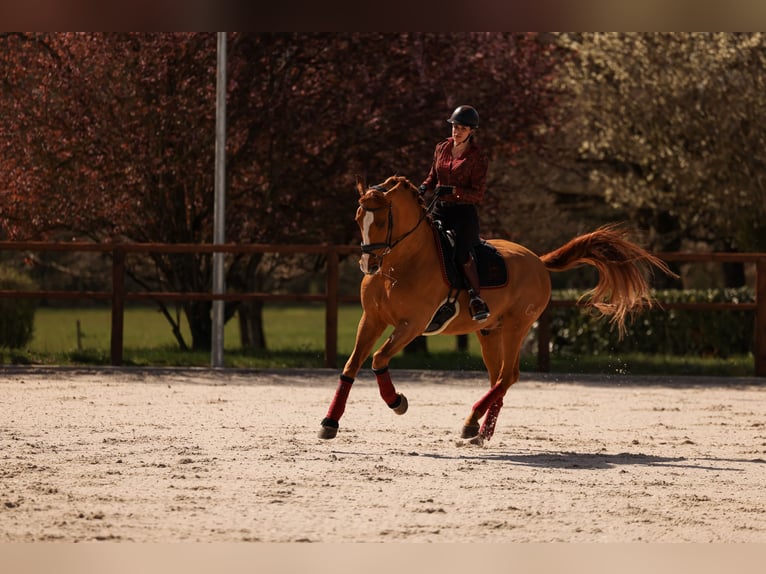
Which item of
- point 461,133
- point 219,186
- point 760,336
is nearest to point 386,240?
point 461,133

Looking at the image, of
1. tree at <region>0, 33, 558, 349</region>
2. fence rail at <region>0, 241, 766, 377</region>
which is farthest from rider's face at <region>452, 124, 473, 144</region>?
tree at <region>0, 33, 558, 349</region>

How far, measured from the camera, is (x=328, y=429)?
892 cm

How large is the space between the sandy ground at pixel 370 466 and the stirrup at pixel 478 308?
3.20 feet

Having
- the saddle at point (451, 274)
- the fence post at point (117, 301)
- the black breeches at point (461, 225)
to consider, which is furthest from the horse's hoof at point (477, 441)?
the fence post at point (117, 301)

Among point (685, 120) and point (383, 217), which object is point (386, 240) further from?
point (685, 120)

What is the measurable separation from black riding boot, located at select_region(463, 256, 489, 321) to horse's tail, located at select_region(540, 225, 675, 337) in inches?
49.1

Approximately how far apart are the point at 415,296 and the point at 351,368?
27.2 inches

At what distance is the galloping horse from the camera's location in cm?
852

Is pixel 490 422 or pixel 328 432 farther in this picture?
pixel 490 422

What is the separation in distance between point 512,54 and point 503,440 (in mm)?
12021

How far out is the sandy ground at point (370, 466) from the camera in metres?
5.82

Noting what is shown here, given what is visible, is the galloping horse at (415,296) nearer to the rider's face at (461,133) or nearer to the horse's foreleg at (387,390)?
the horse's foreleg at (387,390)

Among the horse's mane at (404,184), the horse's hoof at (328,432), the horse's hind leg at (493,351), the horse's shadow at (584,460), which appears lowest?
the horse's shadow at (584,460)

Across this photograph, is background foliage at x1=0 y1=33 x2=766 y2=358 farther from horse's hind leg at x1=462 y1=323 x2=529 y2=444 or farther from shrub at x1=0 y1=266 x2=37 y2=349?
horse's hind leg at x1=462 y1=323 x2=529 y2=444
